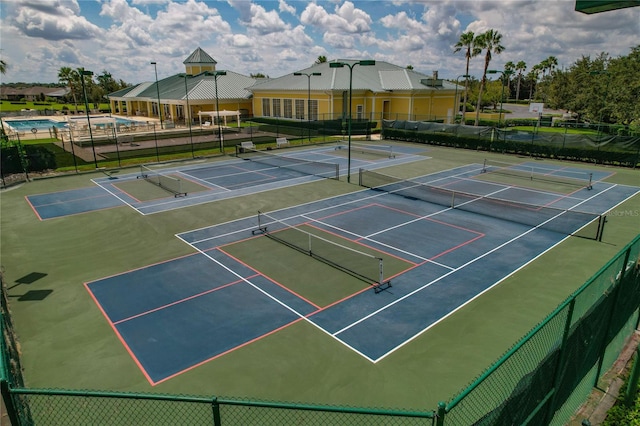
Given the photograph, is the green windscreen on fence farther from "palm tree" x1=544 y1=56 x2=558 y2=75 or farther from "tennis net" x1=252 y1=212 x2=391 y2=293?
"palm tree" x1=544 y1=56 x2=558 y2=75

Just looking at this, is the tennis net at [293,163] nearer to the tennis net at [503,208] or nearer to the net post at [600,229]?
the tennis net at [503,208]

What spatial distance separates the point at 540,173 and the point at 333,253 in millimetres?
21999

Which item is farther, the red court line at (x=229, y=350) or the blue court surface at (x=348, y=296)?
the blue court surface at (x=348, y=296)

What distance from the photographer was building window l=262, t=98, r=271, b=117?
2511 inches

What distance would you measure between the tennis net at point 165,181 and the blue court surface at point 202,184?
0.46 metres

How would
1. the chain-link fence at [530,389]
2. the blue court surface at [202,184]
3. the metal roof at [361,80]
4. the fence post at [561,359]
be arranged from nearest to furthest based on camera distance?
1. the chain-link fence at [530,389]
2. the fence post at [561,359]
3. the blue court surface at [202,184]
4. the metal roof at [361,80]

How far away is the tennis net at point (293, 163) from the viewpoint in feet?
100

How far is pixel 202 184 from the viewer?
89.6 feet

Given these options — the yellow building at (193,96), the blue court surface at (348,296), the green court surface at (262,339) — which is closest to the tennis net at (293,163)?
the blue court surface at (348,296)

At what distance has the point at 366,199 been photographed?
23688 mm

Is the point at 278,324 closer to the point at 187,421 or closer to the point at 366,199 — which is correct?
the point at 187,421

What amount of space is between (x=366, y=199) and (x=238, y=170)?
1237 centimetres

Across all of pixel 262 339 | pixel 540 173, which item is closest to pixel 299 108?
pixel 540 173

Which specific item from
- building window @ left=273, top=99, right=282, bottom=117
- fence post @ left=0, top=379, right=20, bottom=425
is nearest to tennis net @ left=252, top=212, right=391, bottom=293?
fence post @ left=0, top=379, right=20, bottom=425
